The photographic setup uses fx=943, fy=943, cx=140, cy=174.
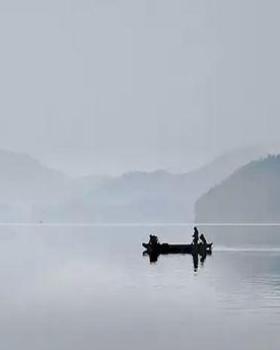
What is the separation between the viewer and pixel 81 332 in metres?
48.1

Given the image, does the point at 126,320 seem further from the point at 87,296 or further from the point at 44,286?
the point at 44,286

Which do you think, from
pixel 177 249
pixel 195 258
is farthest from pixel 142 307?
pixel 177 249

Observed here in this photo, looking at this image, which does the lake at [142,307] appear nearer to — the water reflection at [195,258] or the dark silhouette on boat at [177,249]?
the water reflection at [195,258]

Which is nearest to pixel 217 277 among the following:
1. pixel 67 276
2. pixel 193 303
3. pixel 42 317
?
pixel 67 276

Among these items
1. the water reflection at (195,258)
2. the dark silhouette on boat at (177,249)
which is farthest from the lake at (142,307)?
the dark silhouette on boat at (177,249)

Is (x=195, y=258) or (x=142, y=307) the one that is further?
(x=195, y=258)

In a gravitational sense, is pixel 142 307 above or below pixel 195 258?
below

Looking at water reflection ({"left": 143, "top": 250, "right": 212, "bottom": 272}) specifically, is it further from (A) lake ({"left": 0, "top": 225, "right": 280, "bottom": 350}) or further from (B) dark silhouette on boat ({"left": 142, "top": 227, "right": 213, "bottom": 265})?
(A) lake ({"left": 0, "top": 225, "right": 280, "bottom": 350})

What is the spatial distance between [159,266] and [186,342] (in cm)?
6051

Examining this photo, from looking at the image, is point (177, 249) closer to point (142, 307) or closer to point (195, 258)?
point (195, 258)

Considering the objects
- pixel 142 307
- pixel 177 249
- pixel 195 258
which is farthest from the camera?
pixel 177 249

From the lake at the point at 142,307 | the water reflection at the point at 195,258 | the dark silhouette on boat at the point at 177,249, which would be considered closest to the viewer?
the lake at the point at 142,307

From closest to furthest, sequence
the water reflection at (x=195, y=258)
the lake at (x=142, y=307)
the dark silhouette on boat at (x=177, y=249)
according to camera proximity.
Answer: the lake at (x=142, y=307), the water reflection at (x=195, y=258), the dark silhouette on boat at (x=177, y=249)

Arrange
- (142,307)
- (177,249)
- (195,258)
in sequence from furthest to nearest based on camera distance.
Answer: (177,249), (195,258), (142,307)
